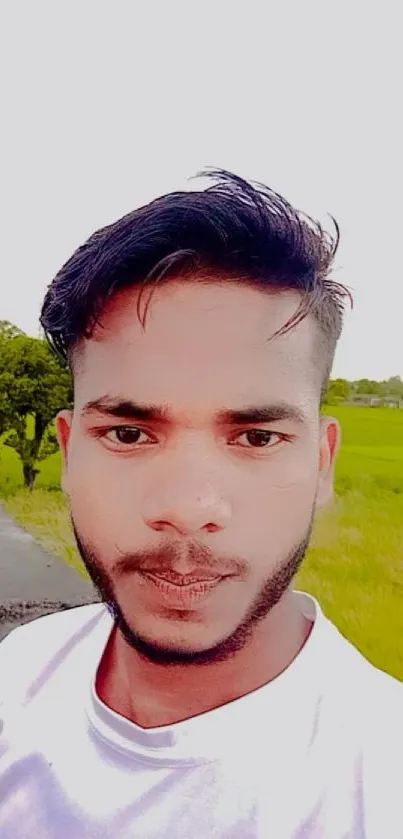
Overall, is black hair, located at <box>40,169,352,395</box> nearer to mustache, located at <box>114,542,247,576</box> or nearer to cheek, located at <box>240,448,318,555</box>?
cheek, located at <box>240,448,318,555</box>

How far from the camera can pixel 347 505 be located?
1364 mm

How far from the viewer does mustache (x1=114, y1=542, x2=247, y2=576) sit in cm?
105

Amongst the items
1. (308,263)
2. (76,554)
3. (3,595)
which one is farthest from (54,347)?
(3,595)

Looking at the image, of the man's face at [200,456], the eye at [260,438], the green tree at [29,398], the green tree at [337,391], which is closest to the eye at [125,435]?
the man's face at [200,456]

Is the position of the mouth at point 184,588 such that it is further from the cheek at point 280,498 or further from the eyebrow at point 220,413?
the eyebrow at point 220,413

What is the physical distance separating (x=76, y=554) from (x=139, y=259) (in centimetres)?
63

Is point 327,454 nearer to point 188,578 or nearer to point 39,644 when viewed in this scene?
point 188,578

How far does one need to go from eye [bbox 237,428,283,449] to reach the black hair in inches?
4.0

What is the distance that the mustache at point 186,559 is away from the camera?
105 cm

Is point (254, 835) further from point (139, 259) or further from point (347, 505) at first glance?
point (139, 259)

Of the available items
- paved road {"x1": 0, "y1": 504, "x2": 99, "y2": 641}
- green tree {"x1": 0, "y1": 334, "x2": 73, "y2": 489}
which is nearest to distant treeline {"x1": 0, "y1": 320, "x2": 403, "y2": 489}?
green tree {"x1": 0, "y1": 334, "x2": 73, "y2": 489}

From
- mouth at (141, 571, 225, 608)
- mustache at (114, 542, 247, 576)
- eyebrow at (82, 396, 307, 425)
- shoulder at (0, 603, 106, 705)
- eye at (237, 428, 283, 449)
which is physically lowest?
shoulder at (0, 603, 106, 705)

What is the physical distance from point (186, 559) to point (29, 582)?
576 millimetres

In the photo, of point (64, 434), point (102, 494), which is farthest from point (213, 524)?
point (64, 434)
